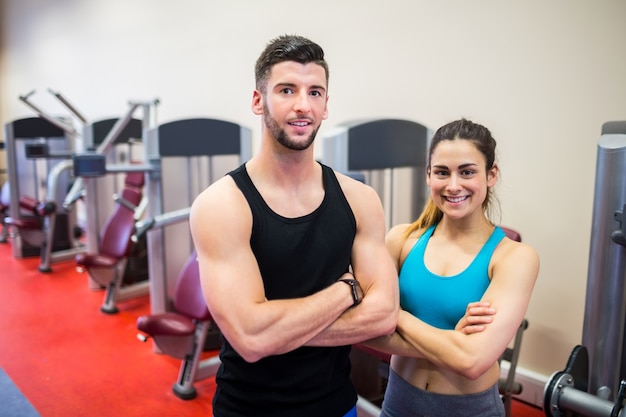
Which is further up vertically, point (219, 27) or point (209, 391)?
point (219, 27)

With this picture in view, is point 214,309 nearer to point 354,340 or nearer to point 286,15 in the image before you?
point 354,340

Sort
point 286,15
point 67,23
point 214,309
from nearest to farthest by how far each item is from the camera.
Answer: point 214,309, point 286,15, point 67,23

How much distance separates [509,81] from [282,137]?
168 cm

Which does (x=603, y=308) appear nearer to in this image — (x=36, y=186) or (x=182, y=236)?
(x=182, y=236)

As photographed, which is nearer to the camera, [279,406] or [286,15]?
[279,406]

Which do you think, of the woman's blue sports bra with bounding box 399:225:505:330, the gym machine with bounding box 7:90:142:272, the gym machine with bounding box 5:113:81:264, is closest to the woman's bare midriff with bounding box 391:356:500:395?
the woman's blue sports bra with bounding box 399:225:505:330

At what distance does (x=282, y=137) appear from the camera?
3.31ft

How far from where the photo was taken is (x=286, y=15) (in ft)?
10.9

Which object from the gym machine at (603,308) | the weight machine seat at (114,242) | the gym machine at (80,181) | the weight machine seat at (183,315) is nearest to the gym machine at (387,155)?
the gym machine at (603,308)

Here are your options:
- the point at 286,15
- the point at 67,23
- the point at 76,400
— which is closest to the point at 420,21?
the point at 286,15

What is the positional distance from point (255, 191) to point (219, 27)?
124 inches

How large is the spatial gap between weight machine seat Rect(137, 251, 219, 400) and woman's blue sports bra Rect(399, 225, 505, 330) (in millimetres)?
1476

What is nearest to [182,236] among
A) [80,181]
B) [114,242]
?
[114,242]

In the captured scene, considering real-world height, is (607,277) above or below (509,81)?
below
